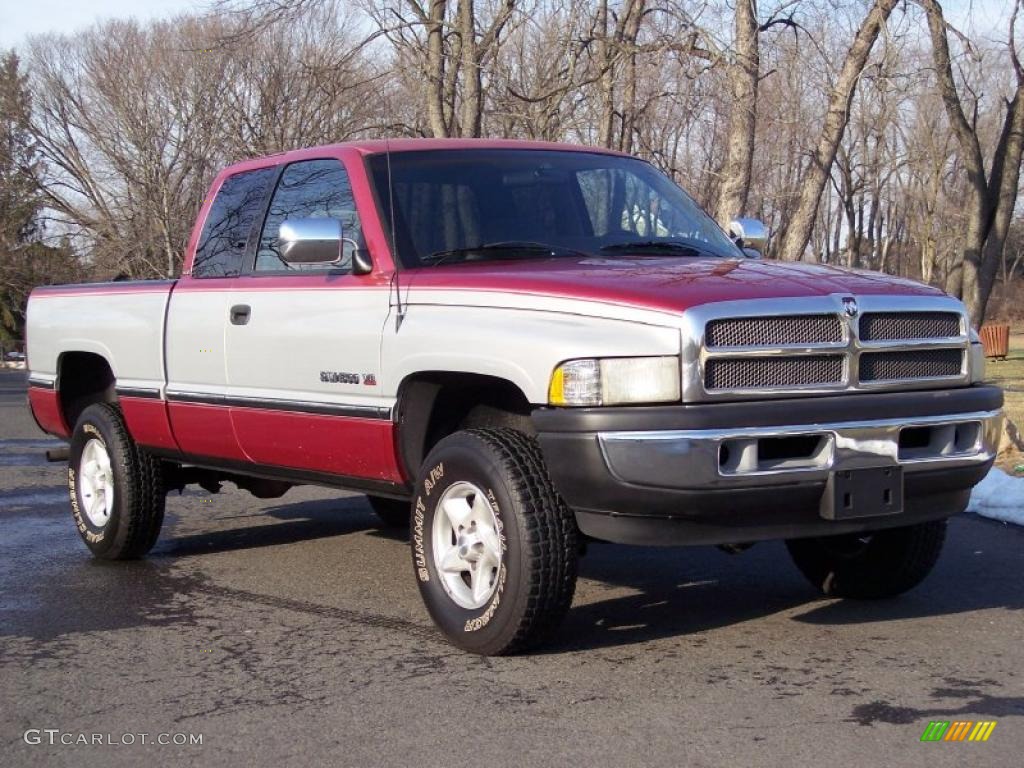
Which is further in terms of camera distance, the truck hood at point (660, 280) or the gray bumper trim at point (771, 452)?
the truck hood at point (660, 280)

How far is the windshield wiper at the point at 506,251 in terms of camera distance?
18.9 feet

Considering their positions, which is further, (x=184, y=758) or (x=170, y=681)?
(x=170, y=681)

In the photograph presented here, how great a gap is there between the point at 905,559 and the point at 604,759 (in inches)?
91.4

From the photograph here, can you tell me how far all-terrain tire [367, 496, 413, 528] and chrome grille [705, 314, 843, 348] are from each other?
376 cm

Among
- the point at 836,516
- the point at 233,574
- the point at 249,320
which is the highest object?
the point at 249,320

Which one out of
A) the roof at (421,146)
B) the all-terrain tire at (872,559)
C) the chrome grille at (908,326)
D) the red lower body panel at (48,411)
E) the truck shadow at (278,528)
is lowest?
the truck shadow at (278,528)

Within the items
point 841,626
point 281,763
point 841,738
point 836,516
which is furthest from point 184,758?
point 841,626

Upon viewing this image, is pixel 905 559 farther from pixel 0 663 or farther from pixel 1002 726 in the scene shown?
pixel 0 663

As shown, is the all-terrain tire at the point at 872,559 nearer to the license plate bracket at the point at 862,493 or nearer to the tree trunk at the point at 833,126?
the license plate bracket at the point at 862,493

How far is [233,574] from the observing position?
701 cm

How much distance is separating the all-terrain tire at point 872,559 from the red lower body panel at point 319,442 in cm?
190

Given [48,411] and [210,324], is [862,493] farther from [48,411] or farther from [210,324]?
[48,411]

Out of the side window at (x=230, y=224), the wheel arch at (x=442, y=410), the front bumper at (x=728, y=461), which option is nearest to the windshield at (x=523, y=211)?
the wheel arch at (x=442, y=410)

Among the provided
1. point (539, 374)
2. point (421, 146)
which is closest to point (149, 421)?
point (421, 146)
